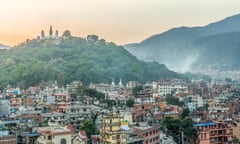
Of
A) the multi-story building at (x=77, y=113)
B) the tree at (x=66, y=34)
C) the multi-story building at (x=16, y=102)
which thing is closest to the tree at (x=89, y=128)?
the multi-story building at (x=77, y=113)

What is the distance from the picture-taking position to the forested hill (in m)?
61.0

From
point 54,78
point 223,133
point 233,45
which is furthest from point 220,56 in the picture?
point 223,133

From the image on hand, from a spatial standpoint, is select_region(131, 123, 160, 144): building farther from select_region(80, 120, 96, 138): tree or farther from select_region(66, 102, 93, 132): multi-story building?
select_region(66, 102, 93, 132): multi-story building

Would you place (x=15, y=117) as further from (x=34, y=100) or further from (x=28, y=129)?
(x=34, y=100)

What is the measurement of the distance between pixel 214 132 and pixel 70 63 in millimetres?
46378

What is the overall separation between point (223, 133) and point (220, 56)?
168361mm

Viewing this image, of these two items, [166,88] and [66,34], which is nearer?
[166,88]

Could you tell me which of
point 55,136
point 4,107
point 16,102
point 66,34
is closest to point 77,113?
point 4,107

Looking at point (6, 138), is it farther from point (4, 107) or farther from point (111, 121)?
point (4, 107)

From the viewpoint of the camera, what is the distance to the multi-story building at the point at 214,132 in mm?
24953

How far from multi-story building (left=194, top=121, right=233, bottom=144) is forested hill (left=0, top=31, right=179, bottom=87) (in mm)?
34574

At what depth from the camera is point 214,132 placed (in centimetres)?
2534

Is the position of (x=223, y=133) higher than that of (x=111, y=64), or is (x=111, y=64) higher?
(x=111, y=64)

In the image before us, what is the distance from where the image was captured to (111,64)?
A: 3233 inches
